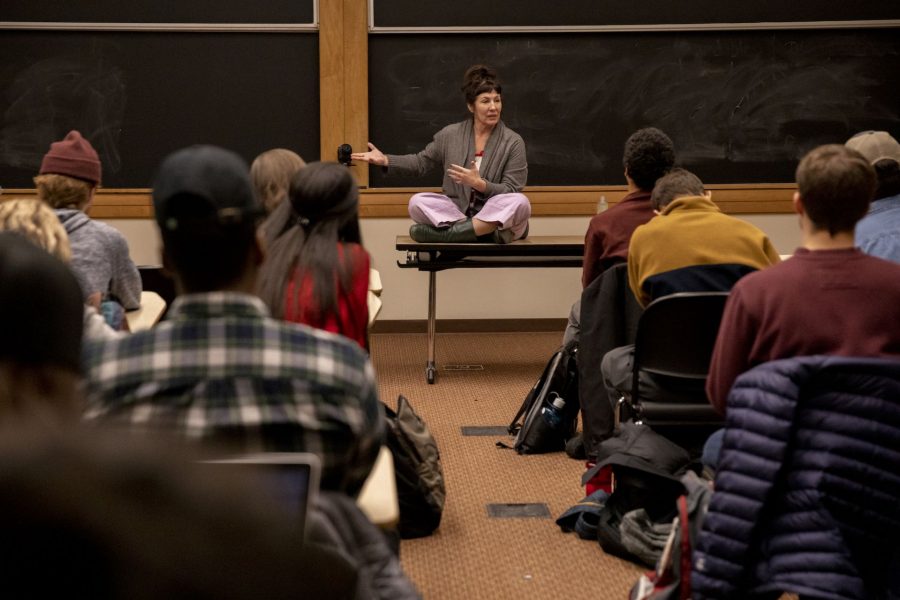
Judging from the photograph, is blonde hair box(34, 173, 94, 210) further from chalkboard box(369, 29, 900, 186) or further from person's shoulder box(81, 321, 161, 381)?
chalkboard box(369, 29, 900, 186)

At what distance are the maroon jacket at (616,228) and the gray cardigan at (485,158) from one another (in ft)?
4.27

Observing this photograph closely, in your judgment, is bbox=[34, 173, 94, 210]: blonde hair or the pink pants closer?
bbox=[34, 173, 94, 210]: blonde hair

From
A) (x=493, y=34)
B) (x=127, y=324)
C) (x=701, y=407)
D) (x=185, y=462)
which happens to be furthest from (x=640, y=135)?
(x=185, y=462)

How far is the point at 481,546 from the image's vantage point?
128 inches

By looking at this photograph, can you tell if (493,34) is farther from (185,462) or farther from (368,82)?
(185,462)

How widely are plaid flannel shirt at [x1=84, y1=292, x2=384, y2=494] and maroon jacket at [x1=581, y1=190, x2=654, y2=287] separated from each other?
2454mm

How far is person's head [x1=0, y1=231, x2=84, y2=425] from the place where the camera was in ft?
2.02

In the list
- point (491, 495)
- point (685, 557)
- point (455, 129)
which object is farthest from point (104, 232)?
point (455, 129)

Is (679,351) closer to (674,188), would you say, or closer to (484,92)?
(674,188)

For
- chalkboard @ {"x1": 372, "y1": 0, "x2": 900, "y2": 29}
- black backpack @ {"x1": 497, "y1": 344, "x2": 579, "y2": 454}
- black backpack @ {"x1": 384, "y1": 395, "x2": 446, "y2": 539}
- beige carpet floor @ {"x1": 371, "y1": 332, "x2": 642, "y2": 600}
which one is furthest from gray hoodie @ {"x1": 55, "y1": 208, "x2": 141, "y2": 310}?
chalkboard @ {"x1": 372, "y1": 0, "x2": 900, "y2": 29}

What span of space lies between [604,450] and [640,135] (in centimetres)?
121

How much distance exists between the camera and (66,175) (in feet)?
10.7

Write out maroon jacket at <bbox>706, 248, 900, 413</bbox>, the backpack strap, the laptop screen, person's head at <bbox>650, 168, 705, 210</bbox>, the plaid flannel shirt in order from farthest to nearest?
person's head at <bbox>650, 168, 705, 210</bbox>
the backpack strap
maroon jacket at <bbox>706, 248, 900, 413</bbox>
the plaid flannel shirt
the laptop screen

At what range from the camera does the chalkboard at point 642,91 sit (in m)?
6.04
